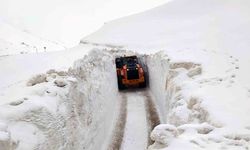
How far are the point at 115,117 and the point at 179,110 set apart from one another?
10632mm

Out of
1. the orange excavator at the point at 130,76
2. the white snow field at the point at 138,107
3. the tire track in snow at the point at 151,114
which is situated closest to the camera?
the white snow field at the point at 138,107

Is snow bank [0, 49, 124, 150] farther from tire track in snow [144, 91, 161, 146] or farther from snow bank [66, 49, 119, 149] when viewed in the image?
tire track in snow [144, 91, 161, 146]

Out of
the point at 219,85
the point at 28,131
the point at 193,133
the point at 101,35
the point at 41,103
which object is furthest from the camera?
the point at 101,35

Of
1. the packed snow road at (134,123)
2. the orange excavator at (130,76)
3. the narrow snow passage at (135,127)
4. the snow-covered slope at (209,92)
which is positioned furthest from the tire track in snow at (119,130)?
the orange excavator at (130,76)

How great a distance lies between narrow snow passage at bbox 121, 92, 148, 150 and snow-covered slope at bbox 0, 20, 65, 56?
338 ft

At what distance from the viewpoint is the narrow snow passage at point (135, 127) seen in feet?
60.8

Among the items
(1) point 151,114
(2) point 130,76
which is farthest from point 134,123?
(2) point 130,76

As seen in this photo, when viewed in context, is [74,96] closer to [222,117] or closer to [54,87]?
[54,87]

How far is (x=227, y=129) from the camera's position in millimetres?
10055

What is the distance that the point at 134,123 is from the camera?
21.7 m

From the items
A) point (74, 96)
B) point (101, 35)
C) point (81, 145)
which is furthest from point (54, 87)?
point (101, 35)

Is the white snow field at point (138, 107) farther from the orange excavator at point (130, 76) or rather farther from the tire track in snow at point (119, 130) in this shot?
the orange excavator at point (130, 76)

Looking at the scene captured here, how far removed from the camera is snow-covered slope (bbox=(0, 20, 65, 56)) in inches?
5074

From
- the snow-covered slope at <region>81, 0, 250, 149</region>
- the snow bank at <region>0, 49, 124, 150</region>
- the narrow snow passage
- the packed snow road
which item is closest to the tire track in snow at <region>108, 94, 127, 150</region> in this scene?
the packed snow road
